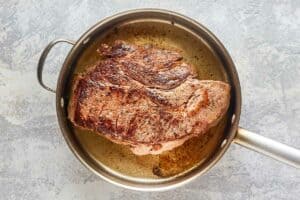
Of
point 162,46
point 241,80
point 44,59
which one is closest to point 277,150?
point 241,80

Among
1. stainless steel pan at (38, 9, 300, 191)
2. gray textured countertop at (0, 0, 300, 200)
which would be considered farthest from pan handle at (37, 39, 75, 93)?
gray textured countertop at (0, 0, 300, 200)

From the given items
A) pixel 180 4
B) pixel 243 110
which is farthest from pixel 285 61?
Result: pixel 180 4

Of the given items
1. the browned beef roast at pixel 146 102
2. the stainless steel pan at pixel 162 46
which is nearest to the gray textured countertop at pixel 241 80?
the stainless steel pan at pixel 162 46

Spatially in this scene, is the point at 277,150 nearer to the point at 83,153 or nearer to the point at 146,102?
the point at 146,102

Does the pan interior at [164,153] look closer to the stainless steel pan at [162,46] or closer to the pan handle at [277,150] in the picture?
the stainless steel pan at [162,46]

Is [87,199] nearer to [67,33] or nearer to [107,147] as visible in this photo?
[107,147]

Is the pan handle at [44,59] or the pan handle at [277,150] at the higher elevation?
the pan handle at [44,59]
